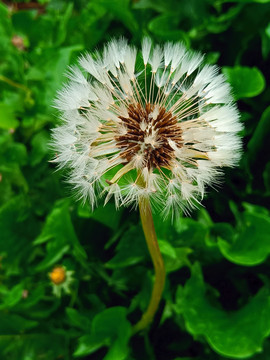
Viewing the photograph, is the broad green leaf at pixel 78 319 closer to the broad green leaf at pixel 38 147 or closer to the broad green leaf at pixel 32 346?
the broad green leaf at pixel 32 346

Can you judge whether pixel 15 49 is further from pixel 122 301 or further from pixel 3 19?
pixel 122 301

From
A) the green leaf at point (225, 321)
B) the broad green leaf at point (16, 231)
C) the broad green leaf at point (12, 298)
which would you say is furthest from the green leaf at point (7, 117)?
the green leaf at point (225, 321)

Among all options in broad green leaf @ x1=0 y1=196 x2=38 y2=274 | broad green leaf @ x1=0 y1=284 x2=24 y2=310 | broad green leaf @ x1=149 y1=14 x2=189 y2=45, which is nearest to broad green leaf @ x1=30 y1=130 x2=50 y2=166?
broad green leaf @ x1=0 y1=196 x2=38 y2=274

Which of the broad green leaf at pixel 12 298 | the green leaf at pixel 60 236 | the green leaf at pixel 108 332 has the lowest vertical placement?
the green leaf at pixel 108 332

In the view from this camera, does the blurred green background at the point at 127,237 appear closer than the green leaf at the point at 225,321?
No

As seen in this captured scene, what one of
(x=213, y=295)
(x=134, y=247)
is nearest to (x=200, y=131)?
(x=134, y=247)

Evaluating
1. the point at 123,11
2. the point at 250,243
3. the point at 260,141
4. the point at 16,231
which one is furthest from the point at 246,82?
the point at 16,231

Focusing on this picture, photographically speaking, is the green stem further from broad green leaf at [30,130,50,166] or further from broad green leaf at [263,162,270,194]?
broad green leaf at [30,130,50,166]
